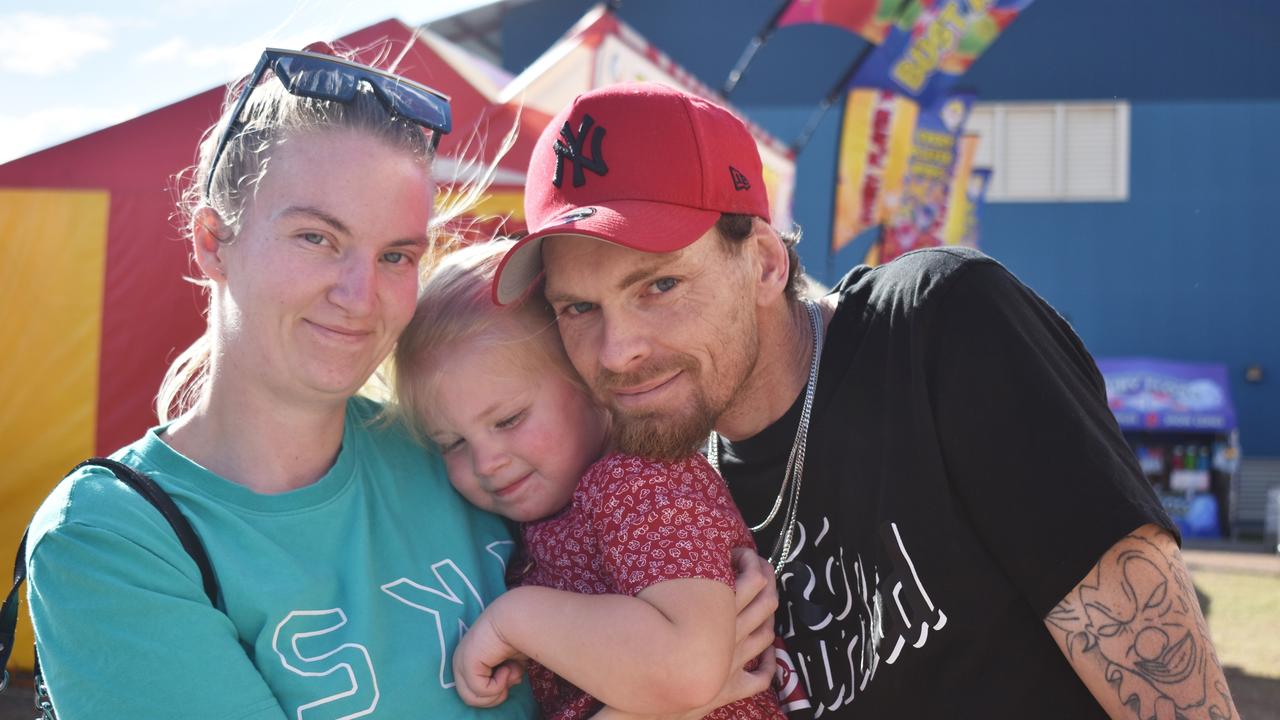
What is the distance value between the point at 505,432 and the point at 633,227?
1.82ft

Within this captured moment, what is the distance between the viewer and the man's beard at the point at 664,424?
208 centimetres

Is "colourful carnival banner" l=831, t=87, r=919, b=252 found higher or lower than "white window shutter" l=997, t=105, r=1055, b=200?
lower

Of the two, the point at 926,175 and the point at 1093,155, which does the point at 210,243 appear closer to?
the point at 926,175

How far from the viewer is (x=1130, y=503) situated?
168 centimetres

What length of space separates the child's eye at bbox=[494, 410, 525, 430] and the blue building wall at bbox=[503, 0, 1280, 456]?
15992mm

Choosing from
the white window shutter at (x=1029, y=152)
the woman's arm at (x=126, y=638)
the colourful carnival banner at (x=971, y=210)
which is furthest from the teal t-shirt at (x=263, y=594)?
the white window shutter at (x=1029, y=152)

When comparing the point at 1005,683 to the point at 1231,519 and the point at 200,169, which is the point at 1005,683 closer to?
the point at 200,169

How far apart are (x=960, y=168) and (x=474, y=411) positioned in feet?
36.3

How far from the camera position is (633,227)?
80.9 inches

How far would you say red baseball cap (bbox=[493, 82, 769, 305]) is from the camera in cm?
209

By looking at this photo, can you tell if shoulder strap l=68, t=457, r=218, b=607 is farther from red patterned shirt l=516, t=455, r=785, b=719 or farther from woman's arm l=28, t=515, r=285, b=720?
red patterned shirt l=516, t=455, r=785, b=719

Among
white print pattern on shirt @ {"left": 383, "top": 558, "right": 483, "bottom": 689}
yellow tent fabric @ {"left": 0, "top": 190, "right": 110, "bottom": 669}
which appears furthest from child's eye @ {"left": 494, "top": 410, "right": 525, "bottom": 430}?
yellow tent fabric @ {"left": 0, "top": 190, "right": 110, "bottom": 669}

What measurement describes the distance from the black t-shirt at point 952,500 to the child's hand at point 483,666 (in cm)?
62

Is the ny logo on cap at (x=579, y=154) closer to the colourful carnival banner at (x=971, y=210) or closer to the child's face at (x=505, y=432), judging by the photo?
the child's face at (x=505, y=432)
